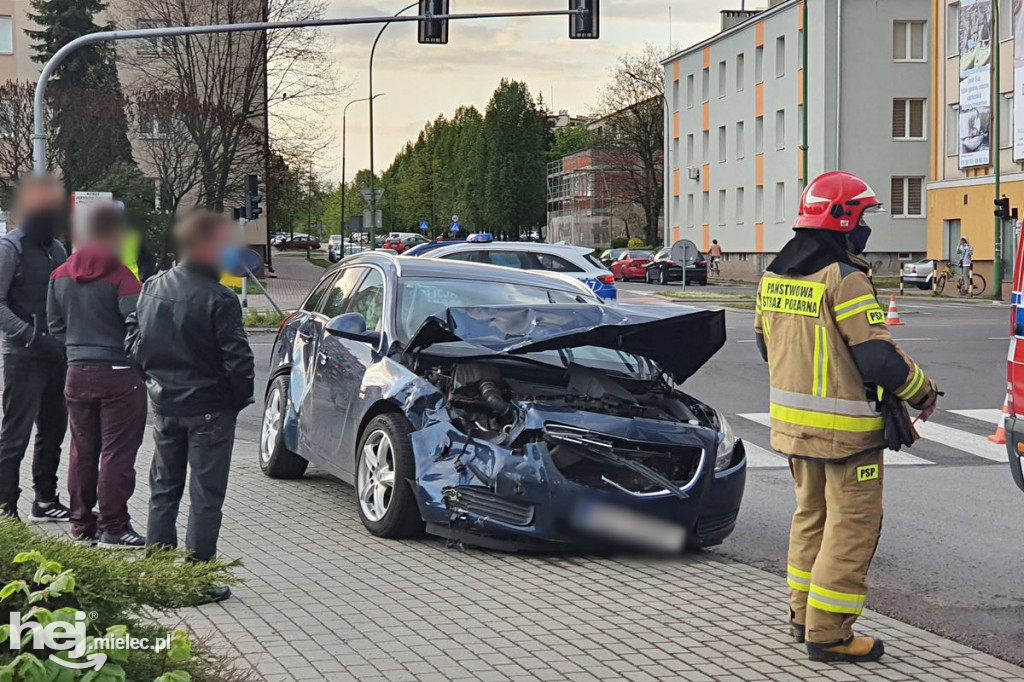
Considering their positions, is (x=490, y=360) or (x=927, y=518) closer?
(x=490, y=360)

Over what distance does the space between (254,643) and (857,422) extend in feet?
8.40

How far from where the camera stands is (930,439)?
12117 mm

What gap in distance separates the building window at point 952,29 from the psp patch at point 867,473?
4426 cm

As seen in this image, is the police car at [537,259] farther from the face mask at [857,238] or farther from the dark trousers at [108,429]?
the face mask at [857,238]

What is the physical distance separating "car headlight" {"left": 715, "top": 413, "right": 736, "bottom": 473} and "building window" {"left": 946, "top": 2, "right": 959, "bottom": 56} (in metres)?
42.4

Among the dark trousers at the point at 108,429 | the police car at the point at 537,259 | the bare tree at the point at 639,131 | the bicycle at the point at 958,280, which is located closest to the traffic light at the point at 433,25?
the police car at the point at 537,259

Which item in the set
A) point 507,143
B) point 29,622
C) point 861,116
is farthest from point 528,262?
point 507,143

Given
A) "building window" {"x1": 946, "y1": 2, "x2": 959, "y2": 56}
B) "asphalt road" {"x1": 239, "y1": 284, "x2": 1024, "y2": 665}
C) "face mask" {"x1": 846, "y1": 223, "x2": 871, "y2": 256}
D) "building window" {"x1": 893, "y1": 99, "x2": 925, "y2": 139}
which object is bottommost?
"asphalt road" {"x1": 239, "y1": 284, "x2": 1024, "y2": 665}

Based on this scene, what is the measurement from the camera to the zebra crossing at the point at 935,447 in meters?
10.9

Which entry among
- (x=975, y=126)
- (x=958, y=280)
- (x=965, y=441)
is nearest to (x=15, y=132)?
(x=958, y=280)

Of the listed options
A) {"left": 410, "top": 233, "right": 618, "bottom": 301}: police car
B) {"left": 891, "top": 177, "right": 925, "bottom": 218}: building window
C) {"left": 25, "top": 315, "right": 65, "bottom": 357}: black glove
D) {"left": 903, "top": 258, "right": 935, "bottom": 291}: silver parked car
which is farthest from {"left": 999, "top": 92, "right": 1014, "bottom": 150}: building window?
{"left": 25, "top": 315, "right": 65, "bottom": 357}: black glove

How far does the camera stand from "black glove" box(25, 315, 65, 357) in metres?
7.33

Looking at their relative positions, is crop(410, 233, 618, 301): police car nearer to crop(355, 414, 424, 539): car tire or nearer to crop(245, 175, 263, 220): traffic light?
crop(245, 175, 263, 220): traffic light

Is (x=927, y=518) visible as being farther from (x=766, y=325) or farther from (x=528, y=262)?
(x=528, y=262)
